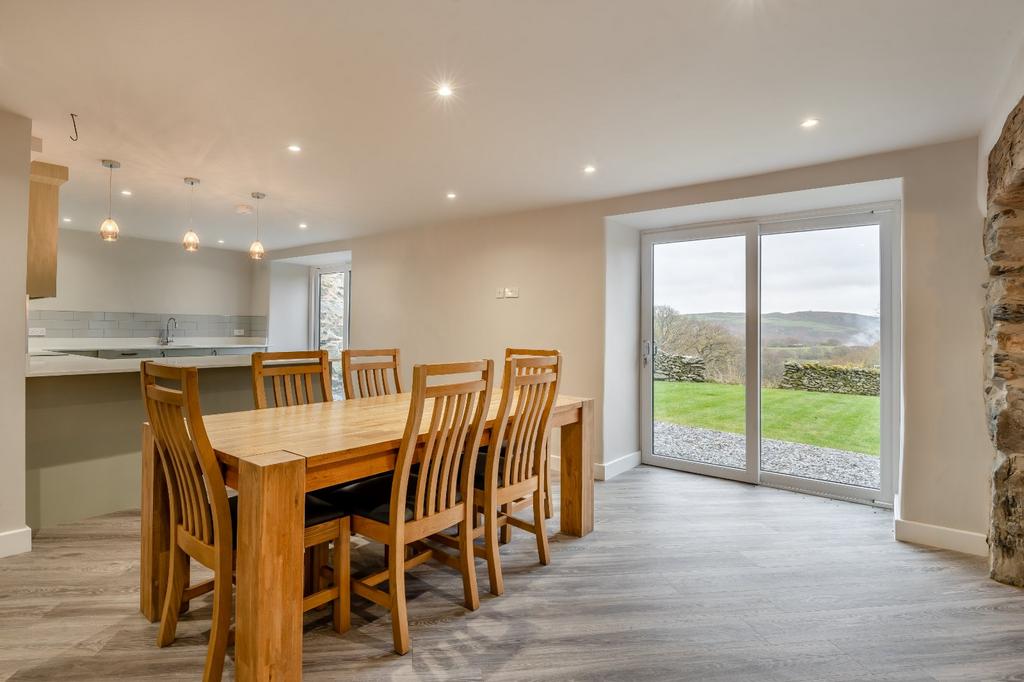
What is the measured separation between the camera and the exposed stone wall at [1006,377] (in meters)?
2.49

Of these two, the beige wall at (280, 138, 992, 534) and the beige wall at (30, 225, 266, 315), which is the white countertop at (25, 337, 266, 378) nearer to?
the beige wall at (30, 225, 266, 315)

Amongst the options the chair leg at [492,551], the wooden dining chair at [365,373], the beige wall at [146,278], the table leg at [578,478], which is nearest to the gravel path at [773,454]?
the table leg at [578,478]

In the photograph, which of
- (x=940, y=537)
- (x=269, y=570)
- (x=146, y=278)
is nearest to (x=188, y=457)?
(x=269, y=570)

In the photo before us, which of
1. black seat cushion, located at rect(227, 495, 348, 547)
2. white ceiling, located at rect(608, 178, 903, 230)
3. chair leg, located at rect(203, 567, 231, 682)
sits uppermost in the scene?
white ceiling, located at rect(608, 178, 903, 230)

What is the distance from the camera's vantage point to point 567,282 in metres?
4.55

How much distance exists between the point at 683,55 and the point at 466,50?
871 mm

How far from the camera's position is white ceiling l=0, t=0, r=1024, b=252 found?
6.08 feet

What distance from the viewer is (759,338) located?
4188 millimetres

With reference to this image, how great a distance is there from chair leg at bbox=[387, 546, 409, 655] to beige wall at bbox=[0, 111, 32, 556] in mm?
2275

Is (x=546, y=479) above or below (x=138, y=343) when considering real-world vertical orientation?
below

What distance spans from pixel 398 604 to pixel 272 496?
26.9 inches

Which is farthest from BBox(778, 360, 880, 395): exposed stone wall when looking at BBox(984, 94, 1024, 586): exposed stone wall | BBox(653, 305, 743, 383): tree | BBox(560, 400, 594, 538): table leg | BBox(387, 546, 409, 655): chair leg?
BBox(387, 546, 409, 655): chair leg

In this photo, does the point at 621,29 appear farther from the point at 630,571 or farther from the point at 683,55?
the point at 630,571

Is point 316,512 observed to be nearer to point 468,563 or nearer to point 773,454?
point 468,563
